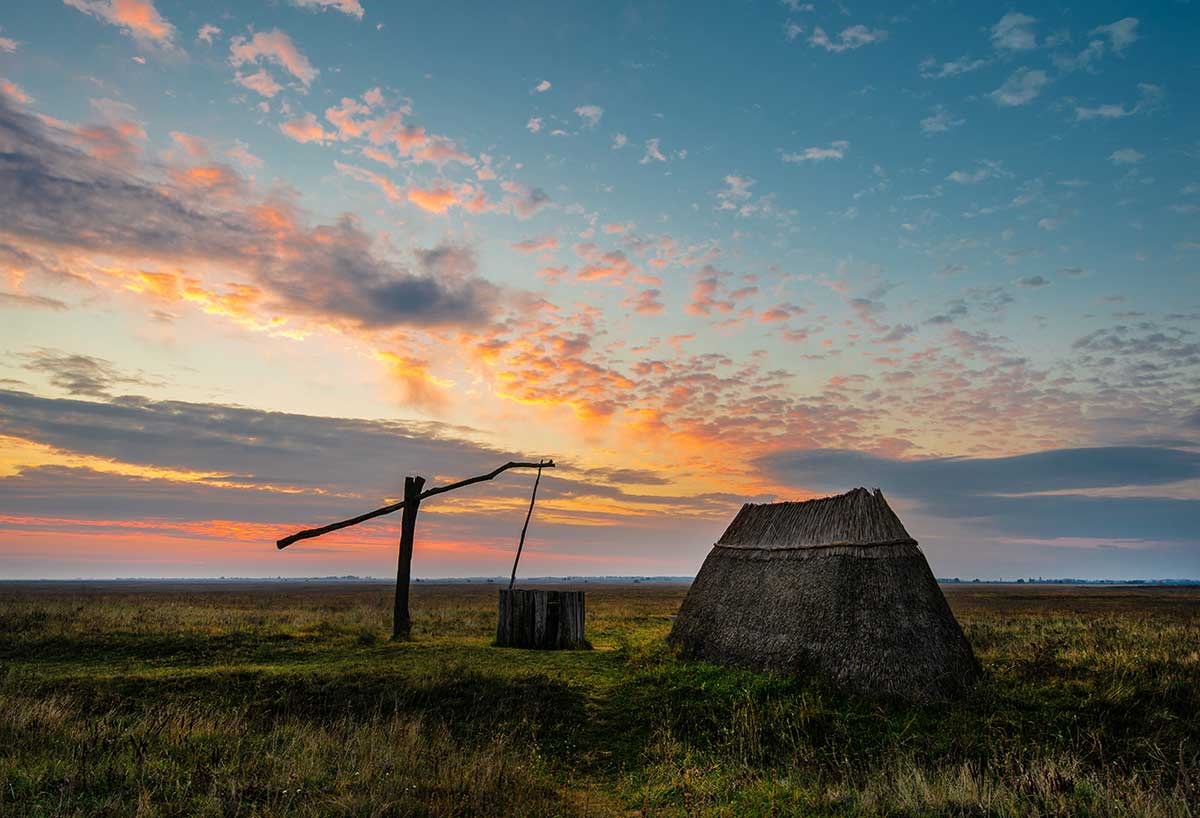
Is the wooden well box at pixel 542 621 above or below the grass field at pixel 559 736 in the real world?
above

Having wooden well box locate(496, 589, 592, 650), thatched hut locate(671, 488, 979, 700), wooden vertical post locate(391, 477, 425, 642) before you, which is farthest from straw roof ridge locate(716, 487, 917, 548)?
wooden vertical post locate(391, 477, 425, 642)

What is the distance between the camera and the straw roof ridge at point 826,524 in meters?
15.3

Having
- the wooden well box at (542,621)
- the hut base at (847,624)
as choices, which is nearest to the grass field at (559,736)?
the hut base at (847,624)

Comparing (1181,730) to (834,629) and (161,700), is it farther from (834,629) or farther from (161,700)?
(161,700)

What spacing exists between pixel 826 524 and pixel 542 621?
7.44m

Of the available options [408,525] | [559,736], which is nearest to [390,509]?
[408,525]

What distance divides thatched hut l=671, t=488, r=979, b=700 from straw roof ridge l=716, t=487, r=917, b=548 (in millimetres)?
30

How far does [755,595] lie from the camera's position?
1622cm

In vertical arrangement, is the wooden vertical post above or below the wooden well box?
above

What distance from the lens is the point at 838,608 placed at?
14367 mm

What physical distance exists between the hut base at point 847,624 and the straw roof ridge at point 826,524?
216mm

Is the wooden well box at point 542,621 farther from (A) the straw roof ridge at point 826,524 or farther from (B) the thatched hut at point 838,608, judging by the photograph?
(A) the straw roof ridge at point 826,524

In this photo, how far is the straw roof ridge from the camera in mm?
15266

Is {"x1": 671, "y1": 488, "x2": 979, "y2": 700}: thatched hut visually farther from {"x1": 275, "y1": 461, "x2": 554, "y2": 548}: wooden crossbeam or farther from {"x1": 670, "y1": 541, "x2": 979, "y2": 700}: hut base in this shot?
{"x1": 275, "y1": 461, "x2": 554, "y2": 548}: wooden crossbeam
